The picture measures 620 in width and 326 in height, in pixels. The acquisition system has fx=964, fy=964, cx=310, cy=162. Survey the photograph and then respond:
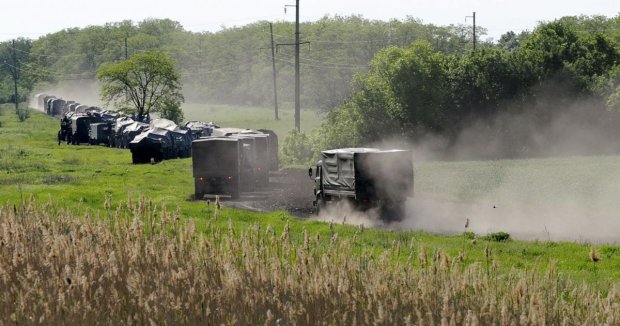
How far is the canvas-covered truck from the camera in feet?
130

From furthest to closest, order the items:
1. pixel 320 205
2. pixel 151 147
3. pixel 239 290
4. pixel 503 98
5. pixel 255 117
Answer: pixel 255 117, pixel 503 98, pixel 151 147, pixel 320 205, pixel 239 290

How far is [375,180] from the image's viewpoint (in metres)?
39.8

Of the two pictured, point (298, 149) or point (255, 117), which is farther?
point (255, 117)

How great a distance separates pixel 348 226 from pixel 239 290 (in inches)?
838

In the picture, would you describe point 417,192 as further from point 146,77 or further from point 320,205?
point 146,77

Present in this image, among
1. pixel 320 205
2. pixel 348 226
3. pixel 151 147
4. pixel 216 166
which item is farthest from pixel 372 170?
pixel 151 147

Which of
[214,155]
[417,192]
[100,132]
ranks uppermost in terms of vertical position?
[214,155]

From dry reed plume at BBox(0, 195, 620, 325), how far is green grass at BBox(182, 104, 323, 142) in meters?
102

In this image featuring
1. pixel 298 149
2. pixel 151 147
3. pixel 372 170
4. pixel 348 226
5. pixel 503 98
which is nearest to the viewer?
pixel 348 226

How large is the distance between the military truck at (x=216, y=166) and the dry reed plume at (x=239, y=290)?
34.3 m

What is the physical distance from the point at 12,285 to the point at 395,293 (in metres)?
5.83

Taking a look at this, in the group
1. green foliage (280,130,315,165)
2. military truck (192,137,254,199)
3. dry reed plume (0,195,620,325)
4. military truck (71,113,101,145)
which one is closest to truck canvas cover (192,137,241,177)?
military truck (192,137,254,199)

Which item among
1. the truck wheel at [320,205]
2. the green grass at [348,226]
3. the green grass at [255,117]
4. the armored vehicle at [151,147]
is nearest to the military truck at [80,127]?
the green grass at [348,226]

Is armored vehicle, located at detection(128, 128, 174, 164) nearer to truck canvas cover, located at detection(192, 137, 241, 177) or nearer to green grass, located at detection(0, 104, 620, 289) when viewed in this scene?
green grass, located at detection(0, 104, 620, 289)
